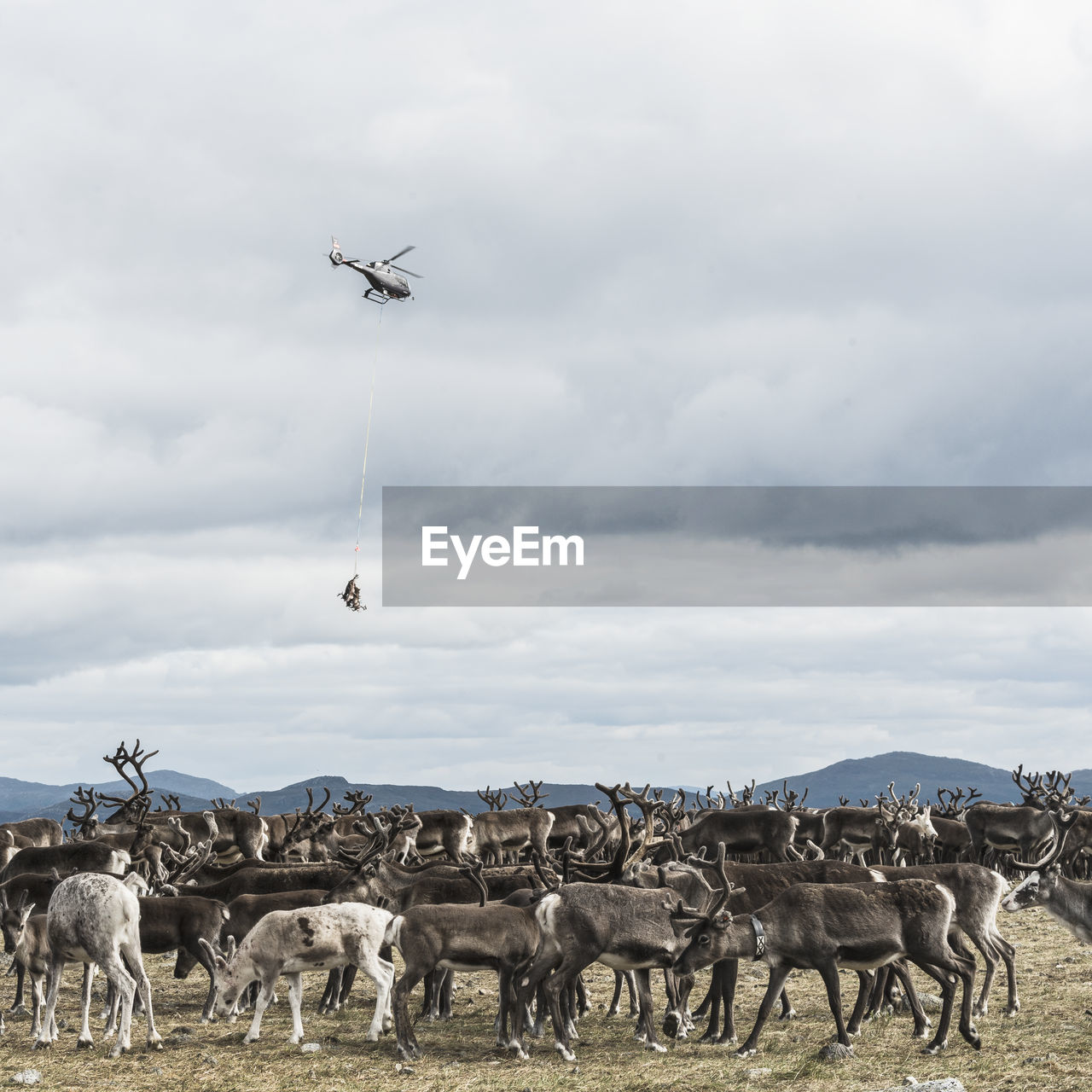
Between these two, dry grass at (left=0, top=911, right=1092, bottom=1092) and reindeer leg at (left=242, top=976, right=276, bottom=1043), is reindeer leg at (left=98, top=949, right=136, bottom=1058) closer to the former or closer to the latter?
dry grass at (left=0, top=911, right=1092, bottom=1092)

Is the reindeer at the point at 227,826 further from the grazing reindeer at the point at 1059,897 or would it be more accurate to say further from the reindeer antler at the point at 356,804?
the grazing reindeer at the point at 1059,897

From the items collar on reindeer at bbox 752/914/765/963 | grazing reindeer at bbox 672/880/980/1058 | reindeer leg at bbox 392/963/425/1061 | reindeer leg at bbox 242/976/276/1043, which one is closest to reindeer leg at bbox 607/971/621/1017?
grazing reindeer at bbox 672/880/980/1058

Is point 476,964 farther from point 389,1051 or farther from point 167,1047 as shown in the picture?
point 167,1047

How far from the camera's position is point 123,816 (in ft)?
100

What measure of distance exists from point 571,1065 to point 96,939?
5.76 metres

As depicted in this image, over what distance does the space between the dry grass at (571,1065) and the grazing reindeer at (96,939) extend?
372 mm

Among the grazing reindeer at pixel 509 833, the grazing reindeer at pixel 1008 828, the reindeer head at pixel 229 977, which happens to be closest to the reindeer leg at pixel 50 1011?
the reindeer head at pixel 229 977

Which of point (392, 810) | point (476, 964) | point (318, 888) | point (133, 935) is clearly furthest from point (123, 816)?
point (476, 964)

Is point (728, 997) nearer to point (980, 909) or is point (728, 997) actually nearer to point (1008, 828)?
point (980, 909)

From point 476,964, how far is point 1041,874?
7353mm

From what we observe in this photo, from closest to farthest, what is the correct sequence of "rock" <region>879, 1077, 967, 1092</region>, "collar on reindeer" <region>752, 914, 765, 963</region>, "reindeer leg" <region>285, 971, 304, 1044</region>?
"rock" <region>879, 1077, 967, 1092</region>
"collar on reindeer" <region>752, 914, 765, 963</region>
"reindeer leg" <region>285, 971, 304, 1044</region>

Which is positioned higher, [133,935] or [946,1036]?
[133,935]

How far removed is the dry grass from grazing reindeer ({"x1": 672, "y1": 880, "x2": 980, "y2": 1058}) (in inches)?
20.3

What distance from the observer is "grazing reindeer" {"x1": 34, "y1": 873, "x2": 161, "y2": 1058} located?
13.9 m
